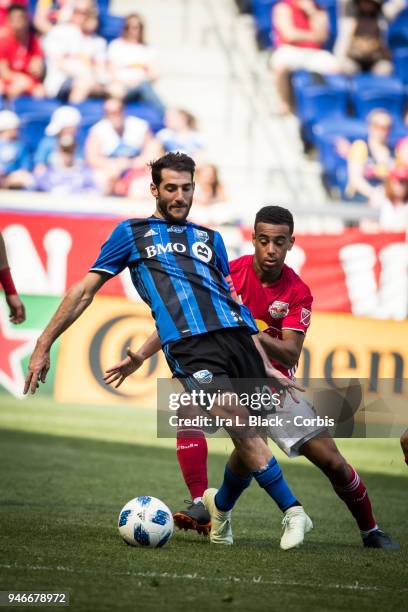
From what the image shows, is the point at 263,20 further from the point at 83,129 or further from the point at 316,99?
the point at 83,129

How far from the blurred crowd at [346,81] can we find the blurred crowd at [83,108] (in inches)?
77.0

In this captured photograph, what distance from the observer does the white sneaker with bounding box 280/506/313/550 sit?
5.87 metres

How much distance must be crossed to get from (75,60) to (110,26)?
1138 millimetres

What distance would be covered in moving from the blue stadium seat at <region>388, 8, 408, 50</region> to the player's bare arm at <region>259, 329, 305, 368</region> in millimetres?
13754

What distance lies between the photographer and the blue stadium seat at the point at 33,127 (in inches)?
648

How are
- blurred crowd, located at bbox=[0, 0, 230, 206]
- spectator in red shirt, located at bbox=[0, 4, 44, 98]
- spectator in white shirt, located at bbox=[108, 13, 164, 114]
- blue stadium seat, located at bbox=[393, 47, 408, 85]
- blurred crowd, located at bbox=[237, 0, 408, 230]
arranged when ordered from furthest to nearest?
1. blue stadium seat, located at bbox=[393, 47, 408, 85]
2. spectator in white shirt, located at bbox=[108, 13, 164, 114]
3. spectator in red shirt, located at bbox=[0, 4, 44, 98]
4. blurred crowd, located at bbox=[237, 0, 408, 230]
5. blurred crowd, located at bbox=[0, 0, 230, 206]

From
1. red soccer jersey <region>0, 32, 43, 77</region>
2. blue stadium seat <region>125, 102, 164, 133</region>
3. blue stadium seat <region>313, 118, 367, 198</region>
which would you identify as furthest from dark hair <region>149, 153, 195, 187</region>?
red soccer jersey <region>0, 32, 43, 77</region>

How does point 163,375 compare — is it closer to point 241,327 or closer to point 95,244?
point 95,244

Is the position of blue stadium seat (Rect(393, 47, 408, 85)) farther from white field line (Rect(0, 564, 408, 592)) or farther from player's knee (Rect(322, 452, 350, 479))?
white field line (Rect(0, 564, 408, 592))

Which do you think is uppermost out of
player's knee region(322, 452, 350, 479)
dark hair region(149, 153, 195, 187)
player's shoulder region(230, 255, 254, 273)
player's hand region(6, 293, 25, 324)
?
dark hair region(149, 153, 195, 187)

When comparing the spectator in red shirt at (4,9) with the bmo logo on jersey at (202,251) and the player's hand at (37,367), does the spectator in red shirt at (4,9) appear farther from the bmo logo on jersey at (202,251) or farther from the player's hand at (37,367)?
the player's hand at (37,367)

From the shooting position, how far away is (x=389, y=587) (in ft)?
16.5

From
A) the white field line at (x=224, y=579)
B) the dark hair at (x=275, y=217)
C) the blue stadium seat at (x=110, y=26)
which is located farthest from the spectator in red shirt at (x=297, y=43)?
the white field line at (x=224, y=579)

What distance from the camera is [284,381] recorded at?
19.1ft
